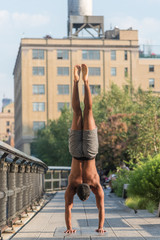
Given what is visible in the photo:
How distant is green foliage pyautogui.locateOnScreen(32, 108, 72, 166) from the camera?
60531mm

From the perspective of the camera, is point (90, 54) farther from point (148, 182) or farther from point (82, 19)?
point (148, 182)

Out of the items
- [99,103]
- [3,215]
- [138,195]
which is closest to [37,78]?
[99,103]

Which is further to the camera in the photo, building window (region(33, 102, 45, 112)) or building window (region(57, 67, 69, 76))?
building window (region(57, 67, 69, 76))

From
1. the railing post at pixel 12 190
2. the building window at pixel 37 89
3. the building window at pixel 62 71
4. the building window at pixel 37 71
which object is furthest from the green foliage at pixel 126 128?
the building window at pixel 62 71

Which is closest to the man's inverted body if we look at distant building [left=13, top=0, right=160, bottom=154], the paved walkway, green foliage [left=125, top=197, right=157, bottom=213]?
the paved walkway

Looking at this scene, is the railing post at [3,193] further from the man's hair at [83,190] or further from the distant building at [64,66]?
the distant building at [64,66]

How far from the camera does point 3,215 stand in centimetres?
1204

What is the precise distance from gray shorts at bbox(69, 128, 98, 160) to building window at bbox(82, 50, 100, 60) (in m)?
83.3

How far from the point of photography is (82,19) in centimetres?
9362

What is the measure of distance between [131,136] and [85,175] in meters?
33.2

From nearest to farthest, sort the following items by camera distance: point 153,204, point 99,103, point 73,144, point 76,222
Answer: point 73,144
point 76,222
point 153,204
point 99,103

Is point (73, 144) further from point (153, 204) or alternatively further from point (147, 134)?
point (147, 134)

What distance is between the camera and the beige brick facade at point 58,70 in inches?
3595

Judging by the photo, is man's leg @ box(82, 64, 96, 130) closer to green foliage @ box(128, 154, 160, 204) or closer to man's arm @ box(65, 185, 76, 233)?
man's arm @ box(65, 185, 76, 233)
